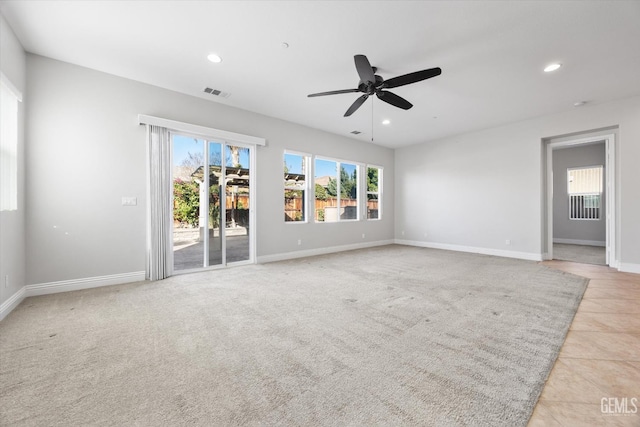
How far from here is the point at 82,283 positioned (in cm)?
367

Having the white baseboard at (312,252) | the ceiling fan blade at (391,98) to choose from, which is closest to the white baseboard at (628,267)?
the white baseboard at (312,252)

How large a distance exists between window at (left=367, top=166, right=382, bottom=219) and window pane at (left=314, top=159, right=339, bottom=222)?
4.33ft

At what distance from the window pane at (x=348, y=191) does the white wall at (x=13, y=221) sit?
5946 millimetres

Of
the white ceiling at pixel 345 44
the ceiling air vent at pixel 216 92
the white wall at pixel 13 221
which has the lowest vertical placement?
the white wall at pixel 13 221

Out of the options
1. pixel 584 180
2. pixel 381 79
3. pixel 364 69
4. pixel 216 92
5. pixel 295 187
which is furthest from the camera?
pixel 584 180

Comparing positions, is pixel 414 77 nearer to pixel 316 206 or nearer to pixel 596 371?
pixel 596 371

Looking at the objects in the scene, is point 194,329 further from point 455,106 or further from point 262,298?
point 455,106

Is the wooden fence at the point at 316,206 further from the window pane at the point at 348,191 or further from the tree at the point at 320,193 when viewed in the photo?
the tree at the point at 320,193

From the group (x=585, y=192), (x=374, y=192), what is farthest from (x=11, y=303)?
(x=585, y=192)

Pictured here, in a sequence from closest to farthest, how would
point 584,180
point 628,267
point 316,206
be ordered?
point 628,267 → point 316,206 → point 584,180

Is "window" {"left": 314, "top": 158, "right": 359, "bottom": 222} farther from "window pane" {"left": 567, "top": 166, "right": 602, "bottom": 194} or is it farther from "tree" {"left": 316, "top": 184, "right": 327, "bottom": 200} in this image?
"window pane" {"left": 567, "top": 166, "right": 602, "bottom": 194}

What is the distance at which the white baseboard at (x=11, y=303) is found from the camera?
2.70 meters

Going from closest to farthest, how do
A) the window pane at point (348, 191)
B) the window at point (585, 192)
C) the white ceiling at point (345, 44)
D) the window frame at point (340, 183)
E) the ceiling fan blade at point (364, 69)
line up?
the white ceiling at point (345, 44), the ceiling fan blade at point (364, 69), the window frame at point (340, 183), the window pane at point (348, 191), the window at point (585, 192)

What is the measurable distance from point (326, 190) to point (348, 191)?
817 mm
